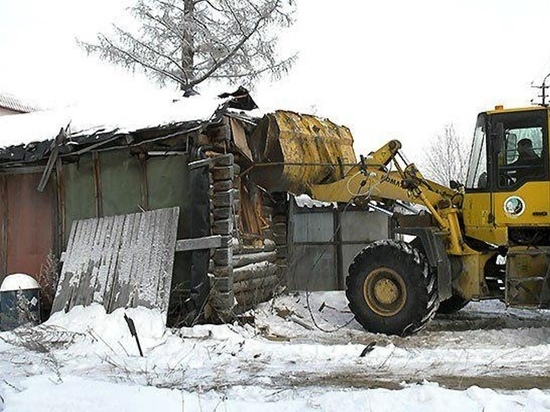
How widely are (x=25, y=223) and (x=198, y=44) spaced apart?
33.4 feet

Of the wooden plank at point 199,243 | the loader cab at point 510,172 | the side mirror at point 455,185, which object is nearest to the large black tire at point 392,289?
the loader cab at point 510,172

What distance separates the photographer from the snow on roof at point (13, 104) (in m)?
31.0

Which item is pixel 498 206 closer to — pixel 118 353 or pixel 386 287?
pixel 386 287

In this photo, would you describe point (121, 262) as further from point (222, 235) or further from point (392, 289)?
point (392, 289)

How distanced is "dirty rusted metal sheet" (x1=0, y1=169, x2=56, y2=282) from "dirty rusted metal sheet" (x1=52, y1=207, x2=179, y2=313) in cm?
87

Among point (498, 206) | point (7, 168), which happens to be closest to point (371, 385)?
point (498, 206)

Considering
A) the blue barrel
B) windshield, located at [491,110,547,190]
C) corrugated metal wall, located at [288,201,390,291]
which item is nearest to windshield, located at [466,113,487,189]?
windshield, located at [491,110,547,190]

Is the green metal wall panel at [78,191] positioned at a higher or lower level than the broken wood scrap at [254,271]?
higher

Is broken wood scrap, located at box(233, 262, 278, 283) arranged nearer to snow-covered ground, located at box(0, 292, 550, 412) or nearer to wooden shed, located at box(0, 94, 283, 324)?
wooden shed, located at box(0, 94, 283, 324)

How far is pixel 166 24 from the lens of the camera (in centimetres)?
1936

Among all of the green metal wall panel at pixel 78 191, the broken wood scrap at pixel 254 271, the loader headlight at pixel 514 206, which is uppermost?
the green metal wall panel at pixel 78 191

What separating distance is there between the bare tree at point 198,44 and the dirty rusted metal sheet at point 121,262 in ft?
32.2

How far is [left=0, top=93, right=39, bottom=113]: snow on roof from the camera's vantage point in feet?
102

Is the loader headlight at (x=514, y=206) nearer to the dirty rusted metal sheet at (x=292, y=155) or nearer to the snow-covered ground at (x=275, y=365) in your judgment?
the snow-covered ground at (x=275, y=365)
